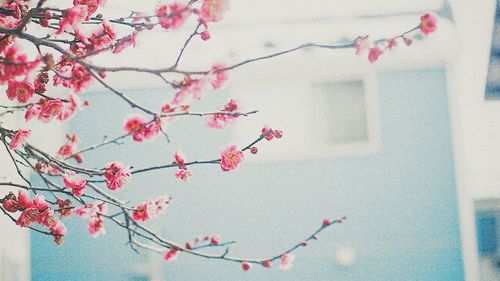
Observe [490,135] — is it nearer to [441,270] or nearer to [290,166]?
[441,270]

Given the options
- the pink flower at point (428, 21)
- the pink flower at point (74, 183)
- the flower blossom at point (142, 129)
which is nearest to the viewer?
the pink flower at point (428, 21)

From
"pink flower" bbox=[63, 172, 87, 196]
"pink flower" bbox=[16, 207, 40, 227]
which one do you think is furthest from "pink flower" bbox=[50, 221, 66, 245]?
"pink flower" bbox=[63, 172, 87, 196]

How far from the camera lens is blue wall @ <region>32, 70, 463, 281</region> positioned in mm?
5820

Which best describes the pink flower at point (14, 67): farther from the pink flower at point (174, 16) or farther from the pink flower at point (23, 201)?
the pink flower at point (23, 201)

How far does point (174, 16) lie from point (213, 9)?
21 cm

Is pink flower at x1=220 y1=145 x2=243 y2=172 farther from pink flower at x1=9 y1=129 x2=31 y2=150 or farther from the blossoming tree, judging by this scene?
pink flower at x1=9 y1=129 x2=31 y2=150

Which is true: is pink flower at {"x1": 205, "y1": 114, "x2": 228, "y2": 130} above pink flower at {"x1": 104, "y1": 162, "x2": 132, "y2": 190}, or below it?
above

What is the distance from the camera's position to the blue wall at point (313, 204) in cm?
582

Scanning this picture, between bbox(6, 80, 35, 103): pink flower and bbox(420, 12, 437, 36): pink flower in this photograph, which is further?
bbox(6, 80, 35, 103): pink flower

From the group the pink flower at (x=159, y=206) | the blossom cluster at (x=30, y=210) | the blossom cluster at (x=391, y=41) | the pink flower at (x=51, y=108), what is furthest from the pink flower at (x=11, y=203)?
the blossom cluster at (x=391, y=41)

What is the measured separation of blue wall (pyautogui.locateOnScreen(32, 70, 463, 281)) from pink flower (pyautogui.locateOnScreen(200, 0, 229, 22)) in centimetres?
433

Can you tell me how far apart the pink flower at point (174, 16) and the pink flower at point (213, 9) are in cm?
9

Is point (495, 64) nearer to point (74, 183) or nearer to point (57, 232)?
point (74, 183)

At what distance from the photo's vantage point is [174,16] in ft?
6.01
